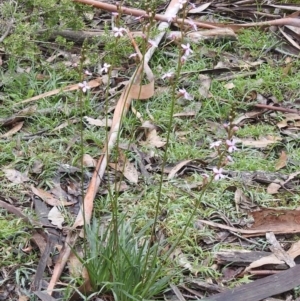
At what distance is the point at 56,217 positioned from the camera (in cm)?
301

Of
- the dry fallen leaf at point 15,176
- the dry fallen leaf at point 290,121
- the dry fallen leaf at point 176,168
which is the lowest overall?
the dry fallen leaf at point 290,121

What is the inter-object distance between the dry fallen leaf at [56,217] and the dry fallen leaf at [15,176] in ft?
0.94

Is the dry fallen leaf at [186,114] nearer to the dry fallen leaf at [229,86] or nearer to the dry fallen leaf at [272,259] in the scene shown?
the dry fallen leaf at [229,86]

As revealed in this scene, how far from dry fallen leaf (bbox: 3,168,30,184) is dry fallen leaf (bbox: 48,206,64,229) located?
29 centimetres

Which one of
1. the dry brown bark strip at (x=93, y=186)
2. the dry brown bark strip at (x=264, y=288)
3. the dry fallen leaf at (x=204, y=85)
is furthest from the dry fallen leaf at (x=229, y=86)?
the dry brown bark strip at (x=264, y=288)

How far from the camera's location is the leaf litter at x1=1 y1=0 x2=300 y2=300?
2.81 m

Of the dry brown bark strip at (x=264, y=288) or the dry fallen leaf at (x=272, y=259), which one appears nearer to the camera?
the dry brown bark strip at (x=264, y=288)

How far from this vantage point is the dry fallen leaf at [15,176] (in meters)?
3.23

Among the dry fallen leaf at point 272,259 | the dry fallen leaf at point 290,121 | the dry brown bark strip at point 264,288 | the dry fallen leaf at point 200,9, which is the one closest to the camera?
the dry brown bark strip at point 264,288

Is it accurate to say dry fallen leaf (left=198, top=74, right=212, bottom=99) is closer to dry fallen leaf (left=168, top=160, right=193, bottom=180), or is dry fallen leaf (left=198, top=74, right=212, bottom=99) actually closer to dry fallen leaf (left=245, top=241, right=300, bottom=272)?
dry fallen leaf (left=168, top=160, right=193, bottom=180)

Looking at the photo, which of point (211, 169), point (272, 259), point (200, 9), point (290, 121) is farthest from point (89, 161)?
point (200, 9)

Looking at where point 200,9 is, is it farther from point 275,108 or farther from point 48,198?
point 48,198

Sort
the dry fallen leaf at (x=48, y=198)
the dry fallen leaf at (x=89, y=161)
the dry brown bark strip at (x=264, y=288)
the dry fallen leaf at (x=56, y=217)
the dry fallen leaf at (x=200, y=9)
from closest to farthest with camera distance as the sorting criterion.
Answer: the dry brown bark strip at (x=264, y=288) → the dry fallen leaf at (x=56, y=217) → the dry fallen leaf at (x=48, y=198) → the dry fallen leaf at (x=89, y=161) → the dry fallen leaf at (x=200, y=9)

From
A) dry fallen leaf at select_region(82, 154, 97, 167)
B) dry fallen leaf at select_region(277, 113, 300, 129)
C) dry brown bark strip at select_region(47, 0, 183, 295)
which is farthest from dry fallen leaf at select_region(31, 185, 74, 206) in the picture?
dry fallen leaf at select_region(277, 113, 300, 129)
